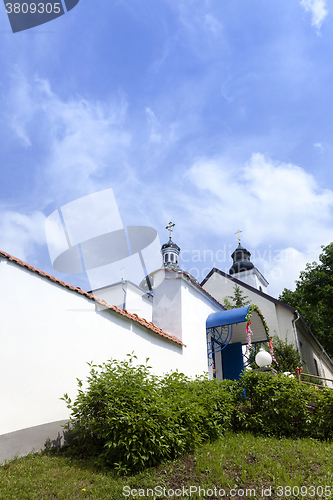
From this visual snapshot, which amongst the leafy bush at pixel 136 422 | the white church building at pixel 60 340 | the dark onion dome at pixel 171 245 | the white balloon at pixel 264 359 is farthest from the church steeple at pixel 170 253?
the leafy bush at pixel 136 422

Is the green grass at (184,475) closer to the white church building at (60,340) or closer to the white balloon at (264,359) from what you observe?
the white church building at (60,340)

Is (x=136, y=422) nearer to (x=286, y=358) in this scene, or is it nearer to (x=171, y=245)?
(x=286, y=358)

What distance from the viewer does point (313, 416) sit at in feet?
20.6

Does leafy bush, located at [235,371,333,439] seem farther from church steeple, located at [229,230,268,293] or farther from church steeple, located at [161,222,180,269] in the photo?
church steeple, located at [229,230,268,293]

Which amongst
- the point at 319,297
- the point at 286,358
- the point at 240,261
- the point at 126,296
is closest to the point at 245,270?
the point at 240,261

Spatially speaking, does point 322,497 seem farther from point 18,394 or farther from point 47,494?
point 18,394

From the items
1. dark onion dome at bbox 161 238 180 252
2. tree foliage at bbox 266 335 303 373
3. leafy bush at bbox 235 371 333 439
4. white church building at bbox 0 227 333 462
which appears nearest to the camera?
white church building at bbox 0 227 333 462

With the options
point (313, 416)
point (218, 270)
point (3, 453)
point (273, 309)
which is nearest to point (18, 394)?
point (3, 453)

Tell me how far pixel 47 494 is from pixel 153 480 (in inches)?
50.1

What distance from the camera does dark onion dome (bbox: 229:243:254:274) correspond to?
118 ft

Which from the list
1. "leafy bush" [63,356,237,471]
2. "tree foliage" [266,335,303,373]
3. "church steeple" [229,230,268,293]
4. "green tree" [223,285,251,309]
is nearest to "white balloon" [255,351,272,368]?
"leafy bush" [63,356,237,471]

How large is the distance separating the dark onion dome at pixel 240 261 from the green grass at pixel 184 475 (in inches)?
1260

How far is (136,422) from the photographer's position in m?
4.18

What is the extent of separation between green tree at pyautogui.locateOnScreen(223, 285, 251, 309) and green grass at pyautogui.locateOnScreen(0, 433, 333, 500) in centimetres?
1666
